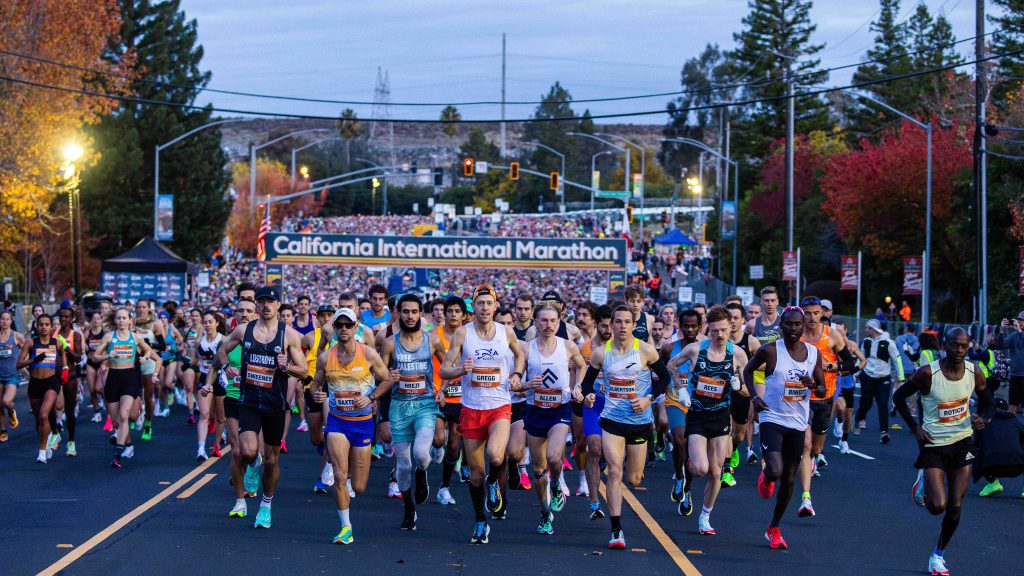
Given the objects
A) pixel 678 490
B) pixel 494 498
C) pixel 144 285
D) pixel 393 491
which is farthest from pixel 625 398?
pixel 144 285

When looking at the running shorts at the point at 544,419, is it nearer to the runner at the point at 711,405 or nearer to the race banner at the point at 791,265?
the runner at the point at 711,405

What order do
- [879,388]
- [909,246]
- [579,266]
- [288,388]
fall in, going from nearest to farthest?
[288,388] → [879,388] → [579,266] → [909,246]

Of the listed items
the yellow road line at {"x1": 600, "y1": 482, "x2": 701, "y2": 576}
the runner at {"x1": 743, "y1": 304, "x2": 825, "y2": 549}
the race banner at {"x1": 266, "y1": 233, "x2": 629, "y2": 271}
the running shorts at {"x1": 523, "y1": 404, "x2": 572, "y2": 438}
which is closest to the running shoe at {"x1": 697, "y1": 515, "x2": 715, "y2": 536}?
the yellow road line at {"x1": 600, "y1": 482, "x2": 701, "y2": 576}

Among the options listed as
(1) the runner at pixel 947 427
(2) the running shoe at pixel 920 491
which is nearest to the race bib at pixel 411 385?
(1) the runner at pixel 947 427

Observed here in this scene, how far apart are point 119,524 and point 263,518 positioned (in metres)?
1.26

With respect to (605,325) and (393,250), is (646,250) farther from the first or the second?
(605,325)

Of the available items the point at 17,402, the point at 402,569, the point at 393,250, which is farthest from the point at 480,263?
the point at 402,569

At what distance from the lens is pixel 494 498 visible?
10781 mm

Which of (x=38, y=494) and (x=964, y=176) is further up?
(x=964, y=176)

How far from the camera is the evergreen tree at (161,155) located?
62219 mm

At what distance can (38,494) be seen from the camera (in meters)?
12.9

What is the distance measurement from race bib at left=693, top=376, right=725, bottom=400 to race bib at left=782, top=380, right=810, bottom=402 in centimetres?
70

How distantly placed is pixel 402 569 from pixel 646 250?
71575 millimetres

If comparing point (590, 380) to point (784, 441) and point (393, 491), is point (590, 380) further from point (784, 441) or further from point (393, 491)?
point (393, 491)
